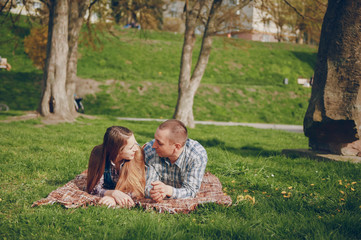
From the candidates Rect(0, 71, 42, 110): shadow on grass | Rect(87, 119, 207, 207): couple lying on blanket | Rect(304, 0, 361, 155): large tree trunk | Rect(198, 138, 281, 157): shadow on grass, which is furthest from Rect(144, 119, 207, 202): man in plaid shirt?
Rect(0, 71, 42, 110): shadow on grass

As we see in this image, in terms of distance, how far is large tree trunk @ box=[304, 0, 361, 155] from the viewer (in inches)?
238

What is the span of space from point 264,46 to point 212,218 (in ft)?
105

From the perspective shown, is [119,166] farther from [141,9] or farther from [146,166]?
[141,9]

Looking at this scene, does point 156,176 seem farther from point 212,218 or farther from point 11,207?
point 11,207

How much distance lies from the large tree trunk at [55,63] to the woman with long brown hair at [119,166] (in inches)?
343

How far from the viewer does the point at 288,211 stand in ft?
11.5

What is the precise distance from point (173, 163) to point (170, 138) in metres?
0.42

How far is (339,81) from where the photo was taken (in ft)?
20.4

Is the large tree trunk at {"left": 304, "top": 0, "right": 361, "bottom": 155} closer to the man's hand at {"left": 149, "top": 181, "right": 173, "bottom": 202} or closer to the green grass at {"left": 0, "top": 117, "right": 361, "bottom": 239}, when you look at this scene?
the green grass at {"left": 0, "top": 117, "right": 361, "bottom": 239}

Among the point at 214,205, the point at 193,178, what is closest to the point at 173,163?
the point at 193,178

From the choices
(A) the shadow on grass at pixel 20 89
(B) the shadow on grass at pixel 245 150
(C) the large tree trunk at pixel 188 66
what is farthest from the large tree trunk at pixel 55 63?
(A) the shadow on grass at pixel 20 89

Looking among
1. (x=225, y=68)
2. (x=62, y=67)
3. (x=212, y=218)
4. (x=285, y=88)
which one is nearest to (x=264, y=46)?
(x=225, y=68)

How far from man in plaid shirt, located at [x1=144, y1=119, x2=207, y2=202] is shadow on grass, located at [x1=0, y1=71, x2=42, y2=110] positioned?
16.2 metres

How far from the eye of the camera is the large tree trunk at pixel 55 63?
11.7m
